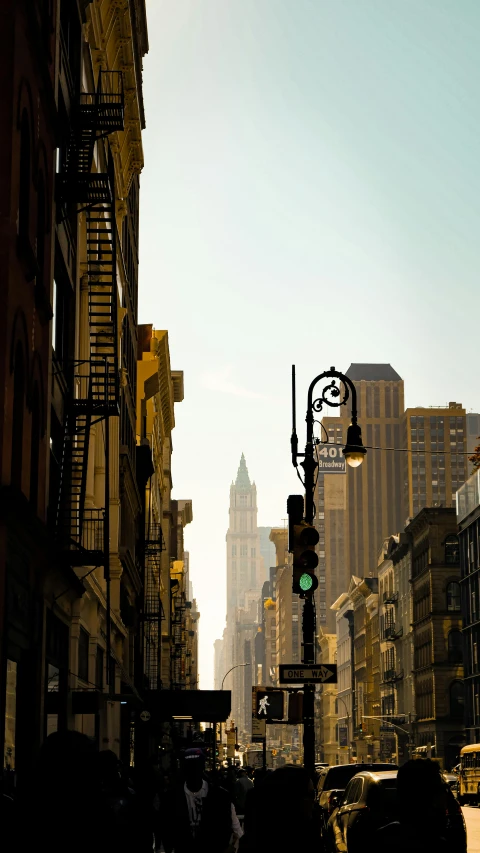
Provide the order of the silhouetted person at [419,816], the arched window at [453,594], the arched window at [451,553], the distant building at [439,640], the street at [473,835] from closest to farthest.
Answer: the silhouetted person at [419,816] → the street at [473,835] → the distant building at [439,640] → the arched window at [453,594] → the arched window at [451,553]

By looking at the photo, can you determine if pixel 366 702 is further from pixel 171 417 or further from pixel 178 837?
pixel 178 837

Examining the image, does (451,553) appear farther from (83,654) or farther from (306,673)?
(306,673)

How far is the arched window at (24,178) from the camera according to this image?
1998 cm

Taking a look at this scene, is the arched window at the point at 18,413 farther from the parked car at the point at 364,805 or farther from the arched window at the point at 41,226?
the parked car at the point at 364,805

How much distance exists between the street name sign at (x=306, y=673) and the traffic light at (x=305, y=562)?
7.32 feet

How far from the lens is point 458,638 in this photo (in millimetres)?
111375

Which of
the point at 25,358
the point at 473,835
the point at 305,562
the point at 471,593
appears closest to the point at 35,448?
the point at 25,358

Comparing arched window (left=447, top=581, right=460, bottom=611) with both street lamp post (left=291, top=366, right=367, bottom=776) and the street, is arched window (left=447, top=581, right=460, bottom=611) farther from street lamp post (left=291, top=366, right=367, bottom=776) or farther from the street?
street lamp post (left=291, top=366, right=367, bottom=776)

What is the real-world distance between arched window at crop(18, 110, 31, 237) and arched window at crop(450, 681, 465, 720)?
95707 mm

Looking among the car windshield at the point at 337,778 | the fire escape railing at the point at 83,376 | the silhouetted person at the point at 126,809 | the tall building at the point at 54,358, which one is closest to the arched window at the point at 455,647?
the tall building at the point at 54,358

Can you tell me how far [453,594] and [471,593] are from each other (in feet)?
52.7

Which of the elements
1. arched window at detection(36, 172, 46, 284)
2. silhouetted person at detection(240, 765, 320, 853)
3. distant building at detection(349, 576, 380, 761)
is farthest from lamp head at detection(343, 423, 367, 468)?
distant building at detection(349, 576, 380, 761)

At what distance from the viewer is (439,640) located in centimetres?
11119

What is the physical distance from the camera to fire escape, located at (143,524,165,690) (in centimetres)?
6725
